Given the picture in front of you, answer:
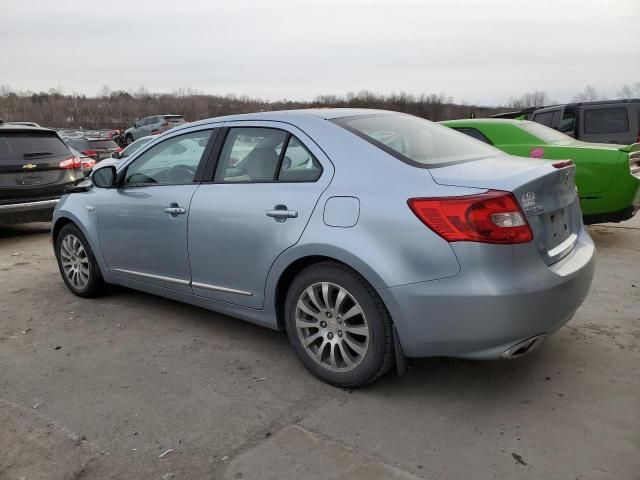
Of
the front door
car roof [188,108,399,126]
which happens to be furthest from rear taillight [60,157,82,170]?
car roof [188,108,399,126]

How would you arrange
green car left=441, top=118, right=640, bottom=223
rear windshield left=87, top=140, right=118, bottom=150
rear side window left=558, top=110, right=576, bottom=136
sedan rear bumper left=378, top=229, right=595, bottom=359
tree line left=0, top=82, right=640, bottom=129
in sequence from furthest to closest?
tree line left=0, top=82, right=640, bottom=129
rear windshield left=87, top=140, right=118, bottom=150
rear side window left=558, top=110, right=576, bottom=136
green car left=441, top=118, right=640, bottom=223
sedan rear bumper left=378, top=229, right=595, bottom=359

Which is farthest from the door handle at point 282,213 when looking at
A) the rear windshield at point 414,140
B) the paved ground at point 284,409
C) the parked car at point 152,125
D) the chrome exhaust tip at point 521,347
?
the parked car at point 152,125

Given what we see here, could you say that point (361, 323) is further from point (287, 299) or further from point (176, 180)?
point (176, 180)

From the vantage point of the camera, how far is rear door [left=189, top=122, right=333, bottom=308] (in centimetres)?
320

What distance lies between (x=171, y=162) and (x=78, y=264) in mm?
1517

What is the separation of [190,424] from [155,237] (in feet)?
5.34

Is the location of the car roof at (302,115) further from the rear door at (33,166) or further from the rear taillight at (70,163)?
the rear taillight at (70,163)

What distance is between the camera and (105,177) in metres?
4.54

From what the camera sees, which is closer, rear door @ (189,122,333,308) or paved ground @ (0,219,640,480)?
paved ground @ (0,219,640,480)

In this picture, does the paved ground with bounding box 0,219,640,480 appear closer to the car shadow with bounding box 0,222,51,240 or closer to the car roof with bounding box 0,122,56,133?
the car roof with bounding box 0,122,56,133

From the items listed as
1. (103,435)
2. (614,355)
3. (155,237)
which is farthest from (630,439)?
(155,237)

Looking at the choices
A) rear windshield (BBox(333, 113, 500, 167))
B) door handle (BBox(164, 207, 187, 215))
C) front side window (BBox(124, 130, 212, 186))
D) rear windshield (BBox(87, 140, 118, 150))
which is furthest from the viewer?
rear windshield (BBox(87, 140, 118, 150))

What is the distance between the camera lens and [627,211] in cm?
598

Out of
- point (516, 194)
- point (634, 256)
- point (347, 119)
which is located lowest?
point (634, 256)
